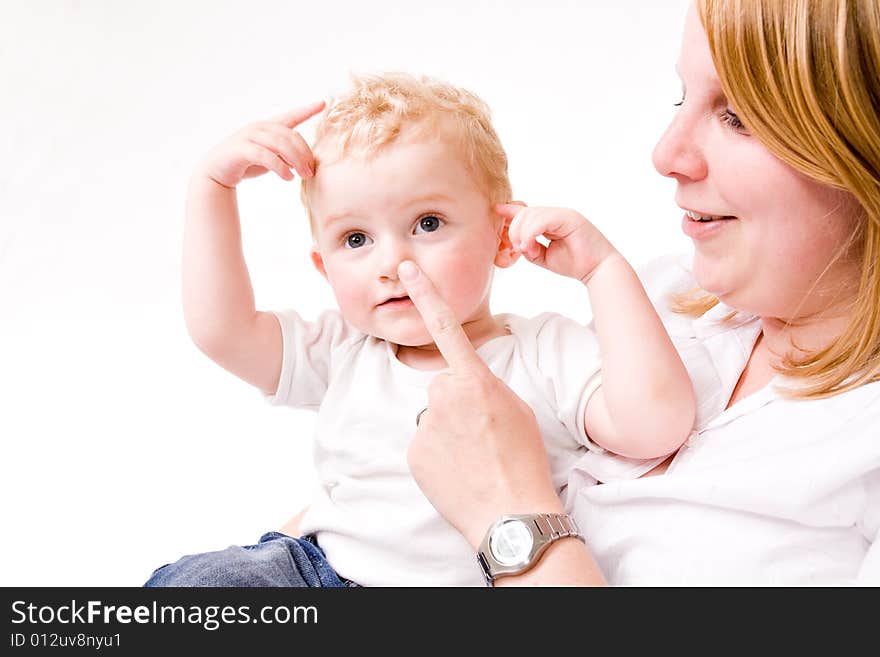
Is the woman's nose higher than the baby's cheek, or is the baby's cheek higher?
the woman's nose

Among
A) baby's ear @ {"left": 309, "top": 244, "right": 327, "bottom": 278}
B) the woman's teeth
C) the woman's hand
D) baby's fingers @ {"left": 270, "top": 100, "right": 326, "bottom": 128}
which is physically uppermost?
baby's fingers @ {"left": 270, "top": 100, "right": 326, "bottom": 128}

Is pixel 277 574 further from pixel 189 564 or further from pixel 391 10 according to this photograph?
pixel 391 10

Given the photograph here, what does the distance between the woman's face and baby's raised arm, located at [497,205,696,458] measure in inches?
4.3

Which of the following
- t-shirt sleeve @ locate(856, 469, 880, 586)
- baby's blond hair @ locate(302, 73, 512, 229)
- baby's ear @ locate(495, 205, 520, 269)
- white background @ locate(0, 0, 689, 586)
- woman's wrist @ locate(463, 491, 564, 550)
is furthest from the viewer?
white background @ locate(0, 0, 689, 586)

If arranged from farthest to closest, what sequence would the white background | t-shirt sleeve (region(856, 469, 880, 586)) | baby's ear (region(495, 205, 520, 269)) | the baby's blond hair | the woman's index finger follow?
the white background
baby's ear (region(495, 205, 520, 269))
the baby's blond hair
the woman's index finger
t-shirt sleeve (region(856, 469, 880, 586))

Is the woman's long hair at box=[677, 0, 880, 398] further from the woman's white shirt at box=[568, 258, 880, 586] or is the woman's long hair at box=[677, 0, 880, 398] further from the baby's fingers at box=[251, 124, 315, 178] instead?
the baby's fingers at box=[251, 124, 315, 178]

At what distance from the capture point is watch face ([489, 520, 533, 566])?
137 cm

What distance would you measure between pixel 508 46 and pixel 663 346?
77.4 inches

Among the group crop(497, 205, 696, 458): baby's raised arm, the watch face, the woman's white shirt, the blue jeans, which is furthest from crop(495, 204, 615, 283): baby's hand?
the blue jeans

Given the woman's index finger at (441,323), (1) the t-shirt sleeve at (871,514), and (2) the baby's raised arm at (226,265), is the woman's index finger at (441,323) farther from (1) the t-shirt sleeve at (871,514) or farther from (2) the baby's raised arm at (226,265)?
(1) the t-shirt sleeve at (871,514)

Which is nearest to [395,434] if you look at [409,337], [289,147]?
[409,337]
